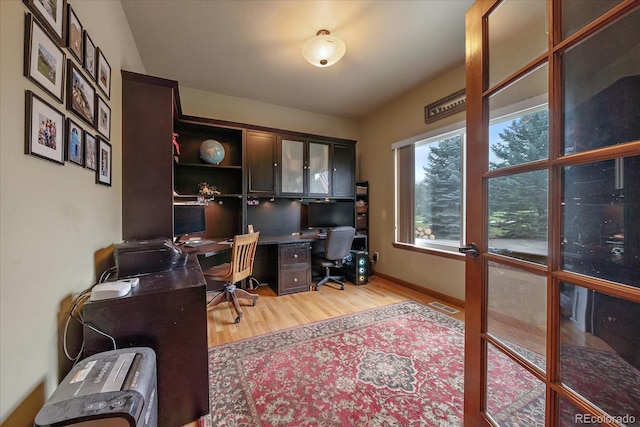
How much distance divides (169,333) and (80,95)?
123 cm

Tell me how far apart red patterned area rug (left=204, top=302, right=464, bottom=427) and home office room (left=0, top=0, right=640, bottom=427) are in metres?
0.02

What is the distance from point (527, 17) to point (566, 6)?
8.3 inches

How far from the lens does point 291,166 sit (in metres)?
3.42

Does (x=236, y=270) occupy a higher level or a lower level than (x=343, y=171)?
lower

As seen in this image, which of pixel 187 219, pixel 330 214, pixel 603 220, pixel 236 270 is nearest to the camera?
pixel 603 220

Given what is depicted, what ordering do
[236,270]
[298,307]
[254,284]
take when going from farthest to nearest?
[254,284] → [298,307] → [236,270]

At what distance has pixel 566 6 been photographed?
0.73 meters

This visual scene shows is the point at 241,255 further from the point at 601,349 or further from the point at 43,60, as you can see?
the point at 601,349

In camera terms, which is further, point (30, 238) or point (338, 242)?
point (338, 242)

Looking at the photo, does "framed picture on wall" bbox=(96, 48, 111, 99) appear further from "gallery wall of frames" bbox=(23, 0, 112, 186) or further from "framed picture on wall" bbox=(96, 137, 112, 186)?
"framed picture on wall" bbox=(96, 137, 112, 186)

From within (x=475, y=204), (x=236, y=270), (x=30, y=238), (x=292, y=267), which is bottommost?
(x=292, y=267)

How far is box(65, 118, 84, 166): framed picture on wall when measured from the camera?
3.27ft

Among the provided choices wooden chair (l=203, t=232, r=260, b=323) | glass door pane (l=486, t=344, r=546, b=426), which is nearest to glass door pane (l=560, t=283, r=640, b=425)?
glass door pane (l=486, t=344, r=546, b=426)

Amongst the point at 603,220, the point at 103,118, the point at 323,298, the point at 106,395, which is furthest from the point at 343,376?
the point at 103,118
